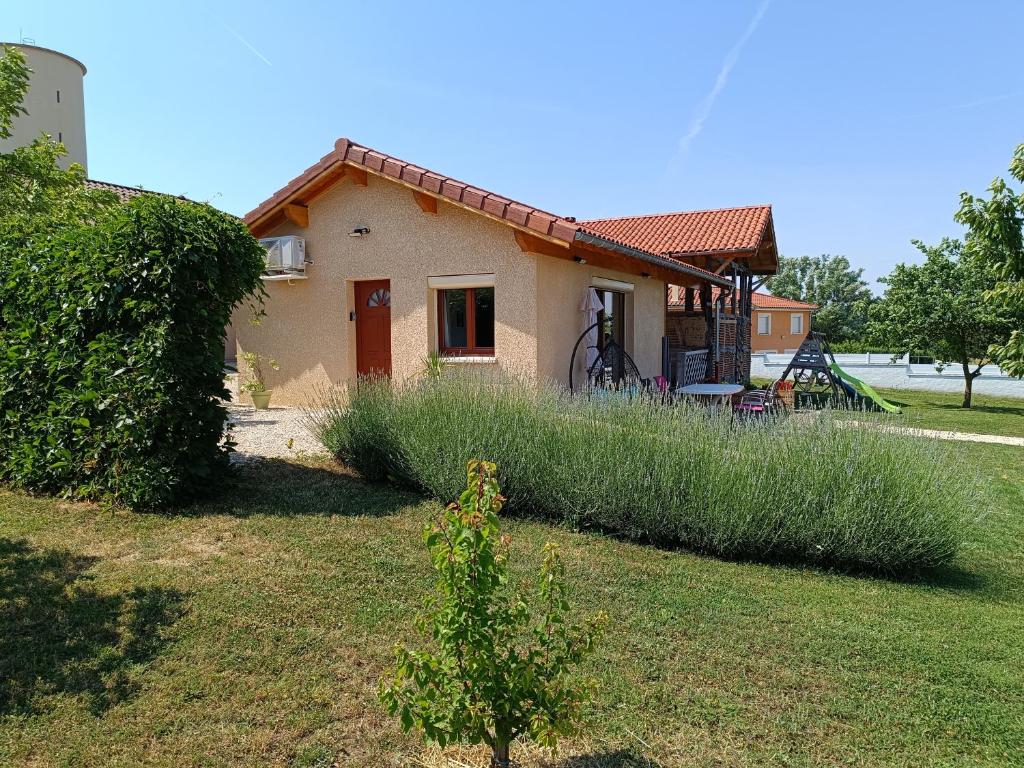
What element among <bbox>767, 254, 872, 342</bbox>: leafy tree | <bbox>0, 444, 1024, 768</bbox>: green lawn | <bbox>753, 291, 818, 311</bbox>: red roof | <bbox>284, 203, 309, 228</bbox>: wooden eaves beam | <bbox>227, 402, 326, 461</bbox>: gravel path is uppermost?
<bbox>767, 254, 872, 342</bbox>: leafy tree

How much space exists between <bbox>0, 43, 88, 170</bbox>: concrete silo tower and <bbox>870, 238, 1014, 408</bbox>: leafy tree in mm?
26486

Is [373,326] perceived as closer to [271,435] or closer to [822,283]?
[271,435]

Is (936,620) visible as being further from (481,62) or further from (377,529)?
(481,62)

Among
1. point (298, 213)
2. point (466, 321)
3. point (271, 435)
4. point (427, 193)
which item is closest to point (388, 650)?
point (271, 435)

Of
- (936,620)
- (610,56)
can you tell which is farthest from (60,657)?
(610,56)

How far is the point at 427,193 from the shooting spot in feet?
34.4

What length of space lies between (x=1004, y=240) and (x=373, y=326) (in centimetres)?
930

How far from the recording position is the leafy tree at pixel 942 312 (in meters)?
17.9

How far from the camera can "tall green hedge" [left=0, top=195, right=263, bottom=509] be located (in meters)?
5.75

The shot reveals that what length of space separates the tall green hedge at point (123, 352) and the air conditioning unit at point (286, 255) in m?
5.37

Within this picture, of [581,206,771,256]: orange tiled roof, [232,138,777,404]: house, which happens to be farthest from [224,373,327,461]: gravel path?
[581,206,771,256]: orange tiled roof

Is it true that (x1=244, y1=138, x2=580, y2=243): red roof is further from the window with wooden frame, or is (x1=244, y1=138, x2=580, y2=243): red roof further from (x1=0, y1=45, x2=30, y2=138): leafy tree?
(x1=0, y1=45, x2=30, y2=138): leafy tree

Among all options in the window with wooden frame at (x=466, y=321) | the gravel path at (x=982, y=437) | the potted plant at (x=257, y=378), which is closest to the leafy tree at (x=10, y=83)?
the potted plant at (x=257, y=378)

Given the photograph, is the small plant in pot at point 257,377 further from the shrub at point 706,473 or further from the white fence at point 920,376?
the white fence at point 920,376
